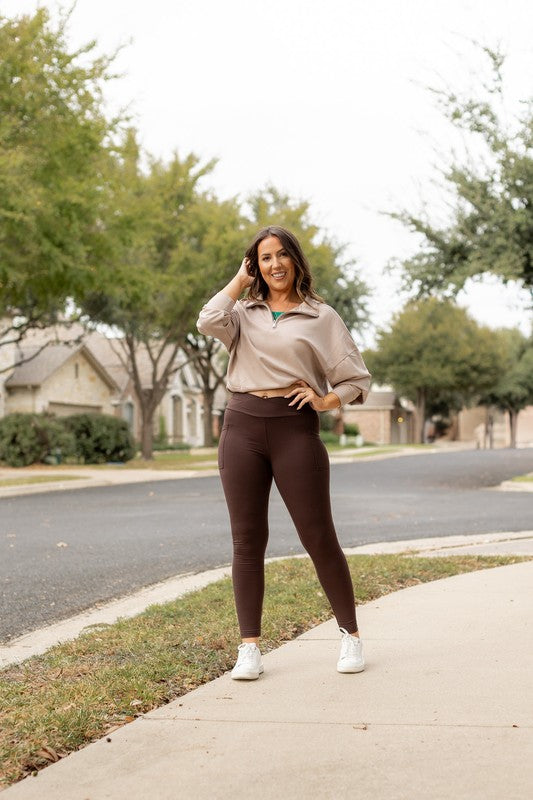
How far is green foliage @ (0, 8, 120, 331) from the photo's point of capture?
20.4 metres

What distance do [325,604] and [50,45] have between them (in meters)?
17.7

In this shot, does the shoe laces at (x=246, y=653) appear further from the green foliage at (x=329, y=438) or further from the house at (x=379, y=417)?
the house at (x=379, y=417)

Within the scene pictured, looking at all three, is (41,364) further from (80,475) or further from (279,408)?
(279,408)

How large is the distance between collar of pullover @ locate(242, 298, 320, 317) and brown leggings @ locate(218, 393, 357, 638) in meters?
0.41

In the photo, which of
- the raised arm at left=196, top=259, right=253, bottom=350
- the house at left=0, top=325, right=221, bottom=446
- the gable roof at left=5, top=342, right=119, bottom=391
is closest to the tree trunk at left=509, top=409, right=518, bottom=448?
the house at left=0, top=325, right=221, bottom=446

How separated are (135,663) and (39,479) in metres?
17.5

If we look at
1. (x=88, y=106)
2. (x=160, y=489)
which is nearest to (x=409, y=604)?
(x=160, y=489)

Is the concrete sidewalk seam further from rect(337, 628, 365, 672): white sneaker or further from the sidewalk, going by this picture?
the sidewalk

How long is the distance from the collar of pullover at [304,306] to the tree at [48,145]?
616 inches

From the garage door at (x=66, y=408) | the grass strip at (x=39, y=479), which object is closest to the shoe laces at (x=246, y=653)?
the grass strip at (x=39, y=479)

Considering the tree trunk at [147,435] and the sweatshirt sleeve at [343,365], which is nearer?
the sweatshirt sleeve at [343,365]

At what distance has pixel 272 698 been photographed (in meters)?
4.34

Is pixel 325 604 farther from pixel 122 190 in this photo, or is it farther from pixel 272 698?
pixel 122 190

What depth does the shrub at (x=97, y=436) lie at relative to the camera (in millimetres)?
31562
